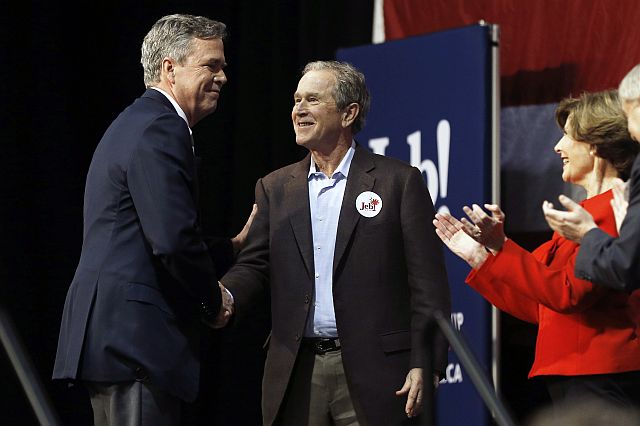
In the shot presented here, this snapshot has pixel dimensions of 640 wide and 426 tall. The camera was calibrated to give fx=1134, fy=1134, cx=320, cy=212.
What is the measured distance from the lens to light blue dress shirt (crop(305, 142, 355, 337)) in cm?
347

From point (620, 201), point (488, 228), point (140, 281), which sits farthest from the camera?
point (488, 228)

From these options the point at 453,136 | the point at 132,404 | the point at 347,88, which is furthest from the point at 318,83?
the point at 132,404

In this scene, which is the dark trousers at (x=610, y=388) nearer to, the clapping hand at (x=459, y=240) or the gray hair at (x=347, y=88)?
the clapping hand at (x=459, y=240)

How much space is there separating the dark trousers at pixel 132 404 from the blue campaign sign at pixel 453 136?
5.46ft

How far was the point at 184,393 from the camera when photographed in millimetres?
3049

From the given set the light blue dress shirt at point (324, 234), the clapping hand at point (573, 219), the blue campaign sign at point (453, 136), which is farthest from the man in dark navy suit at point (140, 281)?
the blue campaign sign at point (453, 136)

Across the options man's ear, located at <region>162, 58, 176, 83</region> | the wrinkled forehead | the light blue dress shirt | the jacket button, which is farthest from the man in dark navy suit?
the wrinkled forehead

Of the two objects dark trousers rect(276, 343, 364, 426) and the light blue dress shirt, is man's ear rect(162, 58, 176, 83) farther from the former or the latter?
dark trousers rect(276, 343, 364, 426)

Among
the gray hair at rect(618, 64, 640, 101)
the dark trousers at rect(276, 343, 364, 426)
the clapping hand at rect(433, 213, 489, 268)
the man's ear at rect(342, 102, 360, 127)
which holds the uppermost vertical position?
the gray hair at rect(618, 64, 640, 101)

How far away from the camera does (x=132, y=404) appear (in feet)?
9.73

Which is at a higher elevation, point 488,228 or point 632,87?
point 632,87

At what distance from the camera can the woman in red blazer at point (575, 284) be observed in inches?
120

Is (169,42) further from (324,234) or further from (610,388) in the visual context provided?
(610,388)

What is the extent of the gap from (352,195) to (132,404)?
3.35 feet
